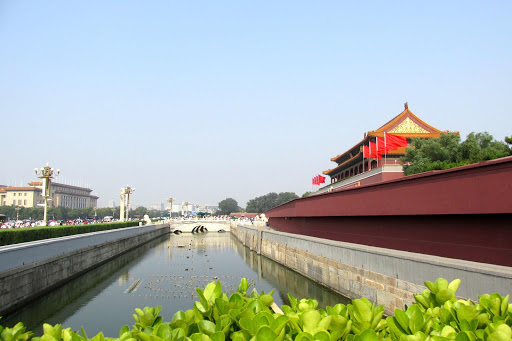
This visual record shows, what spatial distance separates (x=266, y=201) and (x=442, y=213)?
150m

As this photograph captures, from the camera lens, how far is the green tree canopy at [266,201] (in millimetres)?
158500

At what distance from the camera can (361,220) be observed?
1727 cm

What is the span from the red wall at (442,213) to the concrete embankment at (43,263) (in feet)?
41.4

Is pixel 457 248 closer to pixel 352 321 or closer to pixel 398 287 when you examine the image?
pixel 398 287

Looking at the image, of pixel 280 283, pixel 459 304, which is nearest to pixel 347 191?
pixel 280 283

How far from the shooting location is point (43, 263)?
52.9ft

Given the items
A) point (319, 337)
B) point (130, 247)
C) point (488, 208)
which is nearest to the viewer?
point (319, 337)

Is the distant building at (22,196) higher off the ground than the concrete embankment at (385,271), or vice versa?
the distant building at (22,196)

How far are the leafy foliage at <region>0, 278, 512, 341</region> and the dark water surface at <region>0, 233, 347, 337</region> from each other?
6.34 metres

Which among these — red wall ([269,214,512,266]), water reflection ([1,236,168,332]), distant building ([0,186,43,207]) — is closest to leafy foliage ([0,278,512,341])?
red wall ([269,214,512,266])

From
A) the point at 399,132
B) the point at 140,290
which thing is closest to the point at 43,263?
the point at 140,290

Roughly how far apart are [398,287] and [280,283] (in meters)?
10.2

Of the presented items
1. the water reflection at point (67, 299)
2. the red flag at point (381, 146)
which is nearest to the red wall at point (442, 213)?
the water reflection at point (67, 299)

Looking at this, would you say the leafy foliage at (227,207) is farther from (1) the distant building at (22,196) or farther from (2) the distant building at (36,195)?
(1) the distant building at (22,196)
